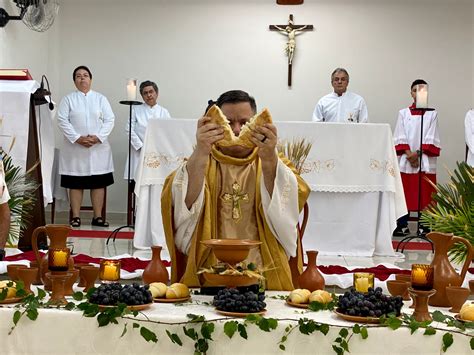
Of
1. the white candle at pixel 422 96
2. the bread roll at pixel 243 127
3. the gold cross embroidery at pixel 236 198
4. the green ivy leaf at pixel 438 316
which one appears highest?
the white candle at pixel 422 96

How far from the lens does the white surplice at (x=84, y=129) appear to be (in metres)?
9.63

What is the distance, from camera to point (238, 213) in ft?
11.3

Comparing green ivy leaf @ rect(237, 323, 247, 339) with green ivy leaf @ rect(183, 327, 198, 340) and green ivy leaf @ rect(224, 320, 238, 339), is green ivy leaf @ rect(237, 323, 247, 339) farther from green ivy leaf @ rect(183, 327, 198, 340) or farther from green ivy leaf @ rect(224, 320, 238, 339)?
green ivy leaf @ rect(183, 327, 198, 340)

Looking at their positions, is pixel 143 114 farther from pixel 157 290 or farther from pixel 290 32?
pixel 157 290

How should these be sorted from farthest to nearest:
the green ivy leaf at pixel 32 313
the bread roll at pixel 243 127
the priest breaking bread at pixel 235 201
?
the priest breaking bread at pixel 235 201 → the bread roll at pixel 243 127 → the green ivy leaf at pixel 32 313

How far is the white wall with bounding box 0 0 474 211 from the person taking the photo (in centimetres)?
1097

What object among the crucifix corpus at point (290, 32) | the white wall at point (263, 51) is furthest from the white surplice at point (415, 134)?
the crucifix corpus at point (290, 32)

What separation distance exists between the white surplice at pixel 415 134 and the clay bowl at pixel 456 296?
7191 millimetres

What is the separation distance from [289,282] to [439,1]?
8.61m

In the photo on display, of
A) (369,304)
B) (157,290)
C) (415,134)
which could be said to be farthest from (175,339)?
(415,134)

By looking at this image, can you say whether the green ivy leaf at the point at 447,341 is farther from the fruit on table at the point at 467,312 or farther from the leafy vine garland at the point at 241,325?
the fruit on table at the point at 467,312

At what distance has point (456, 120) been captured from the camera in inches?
432

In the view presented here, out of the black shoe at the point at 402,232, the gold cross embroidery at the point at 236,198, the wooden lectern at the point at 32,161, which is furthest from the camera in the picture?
the black shoe at the point at 402,232

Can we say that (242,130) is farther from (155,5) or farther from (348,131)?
(155,5)
